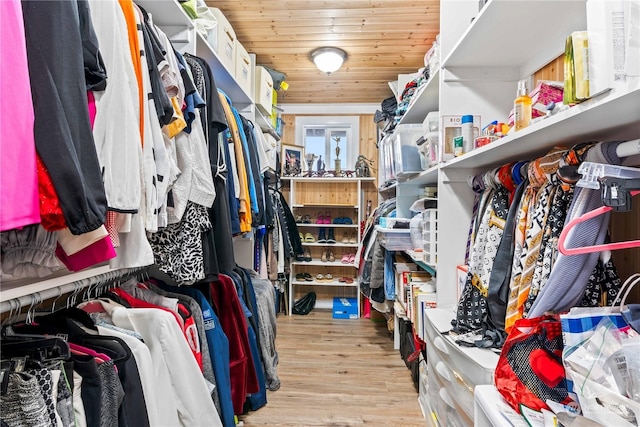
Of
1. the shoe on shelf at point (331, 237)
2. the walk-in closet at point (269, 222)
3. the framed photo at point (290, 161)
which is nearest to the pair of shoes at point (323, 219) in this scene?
the shoe on shelf at point (331, 237)

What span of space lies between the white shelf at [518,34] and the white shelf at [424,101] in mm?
239

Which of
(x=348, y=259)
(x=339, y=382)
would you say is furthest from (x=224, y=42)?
(x=348, y=259)

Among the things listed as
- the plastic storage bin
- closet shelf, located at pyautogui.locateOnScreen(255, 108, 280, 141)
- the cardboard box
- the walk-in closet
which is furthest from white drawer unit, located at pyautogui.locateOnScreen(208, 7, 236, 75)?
the cardboard box

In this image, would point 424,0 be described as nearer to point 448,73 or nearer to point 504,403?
point 448,73

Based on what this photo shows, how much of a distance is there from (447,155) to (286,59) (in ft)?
6.64

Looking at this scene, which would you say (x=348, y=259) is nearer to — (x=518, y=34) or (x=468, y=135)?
(x=468, y=135)

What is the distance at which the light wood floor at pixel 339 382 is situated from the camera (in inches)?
73.7

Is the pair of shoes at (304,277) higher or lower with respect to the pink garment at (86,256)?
lower

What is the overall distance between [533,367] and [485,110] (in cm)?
124

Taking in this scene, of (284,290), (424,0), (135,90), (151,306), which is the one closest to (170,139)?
(135,90)

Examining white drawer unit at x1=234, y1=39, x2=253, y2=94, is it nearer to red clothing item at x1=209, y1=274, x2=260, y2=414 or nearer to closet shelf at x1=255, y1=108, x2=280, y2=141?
closet shelf at x1=255, y1=108, x2=280, y2=141

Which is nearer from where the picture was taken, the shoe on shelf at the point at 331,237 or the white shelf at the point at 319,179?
the white shelf at the point at 319,179

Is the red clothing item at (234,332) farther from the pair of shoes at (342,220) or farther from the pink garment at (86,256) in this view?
the pair of shoes at (342,220)

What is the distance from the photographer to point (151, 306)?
1.26 metres
